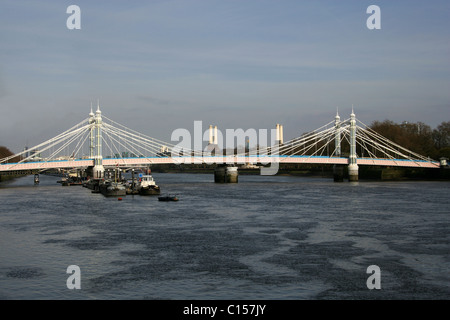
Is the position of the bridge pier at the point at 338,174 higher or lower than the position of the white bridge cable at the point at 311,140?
lower

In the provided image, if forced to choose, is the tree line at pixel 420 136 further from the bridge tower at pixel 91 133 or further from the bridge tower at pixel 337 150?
the bridge tower at pixel 91 133

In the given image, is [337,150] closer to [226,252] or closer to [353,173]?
[353,173]

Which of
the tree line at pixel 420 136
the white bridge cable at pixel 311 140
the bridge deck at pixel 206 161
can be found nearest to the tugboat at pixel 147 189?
the bridge deck at pixel 206 161

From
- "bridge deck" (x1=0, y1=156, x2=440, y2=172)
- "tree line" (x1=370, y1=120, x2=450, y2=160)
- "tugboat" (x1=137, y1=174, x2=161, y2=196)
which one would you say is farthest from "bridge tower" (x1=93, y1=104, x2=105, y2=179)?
"tree line" (x1=370, y1=120, x2=450, y2=160)

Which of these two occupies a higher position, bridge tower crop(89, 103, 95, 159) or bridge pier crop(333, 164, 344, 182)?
bridge tower crop(89, 103, 95, 159)

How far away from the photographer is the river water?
50.5 ft

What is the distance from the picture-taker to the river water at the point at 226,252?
15.4m

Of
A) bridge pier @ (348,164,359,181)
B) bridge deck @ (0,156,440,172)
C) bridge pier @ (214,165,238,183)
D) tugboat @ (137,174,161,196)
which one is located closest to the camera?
tugboat @ (137,174,161,196)

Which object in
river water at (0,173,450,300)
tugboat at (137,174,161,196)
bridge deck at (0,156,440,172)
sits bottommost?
river water at (0,173,450,300)

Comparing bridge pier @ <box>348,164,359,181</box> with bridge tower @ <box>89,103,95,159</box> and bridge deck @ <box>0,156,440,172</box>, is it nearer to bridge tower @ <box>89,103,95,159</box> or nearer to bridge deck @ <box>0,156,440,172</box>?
bridge deck @ <box>0,156,440,172</box>

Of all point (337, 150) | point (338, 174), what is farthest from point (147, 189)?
point (337, 150)

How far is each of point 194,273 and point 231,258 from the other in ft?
8.87

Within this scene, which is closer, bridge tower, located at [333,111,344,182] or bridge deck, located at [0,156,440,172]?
bridge deck, located at [0,156,440,172]

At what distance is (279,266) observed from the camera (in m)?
18.3
